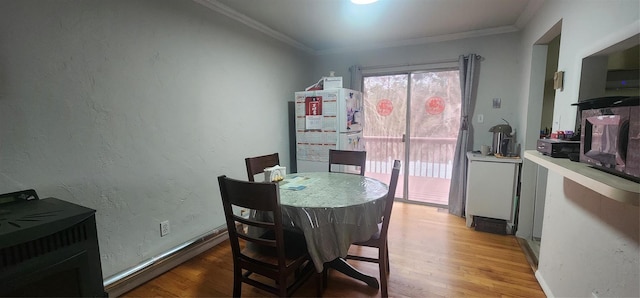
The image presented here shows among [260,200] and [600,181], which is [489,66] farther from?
[260,200]

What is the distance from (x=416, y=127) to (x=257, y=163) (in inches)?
94.1

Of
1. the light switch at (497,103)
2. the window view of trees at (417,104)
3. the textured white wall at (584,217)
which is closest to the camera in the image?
the textured white wall at (584,217)

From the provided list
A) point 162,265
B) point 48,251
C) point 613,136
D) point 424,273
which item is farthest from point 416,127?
point 48,251

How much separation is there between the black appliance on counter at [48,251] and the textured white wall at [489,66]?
3.62 meters

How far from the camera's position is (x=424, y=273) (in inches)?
81.1

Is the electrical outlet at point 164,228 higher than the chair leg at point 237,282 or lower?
higher

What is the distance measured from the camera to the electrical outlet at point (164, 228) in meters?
Answer: 2.10

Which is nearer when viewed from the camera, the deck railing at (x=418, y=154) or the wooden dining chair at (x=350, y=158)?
the wooden dining chair at (x=350, y=158)

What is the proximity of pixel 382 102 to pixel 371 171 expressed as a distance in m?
1.07

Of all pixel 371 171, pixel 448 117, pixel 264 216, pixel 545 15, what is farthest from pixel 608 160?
pixel 371 171

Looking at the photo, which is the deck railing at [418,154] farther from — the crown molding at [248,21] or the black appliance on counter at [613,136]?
the black appliance on counter at [613,136]

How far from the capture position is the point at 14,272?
92cm

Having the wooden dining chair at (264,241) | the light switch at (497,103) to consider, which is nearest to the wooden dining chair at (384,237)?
the wooden dining chair at (264,241)

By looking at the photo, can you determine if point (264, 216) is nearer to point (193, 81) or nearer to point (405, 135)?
point (193, 81)
